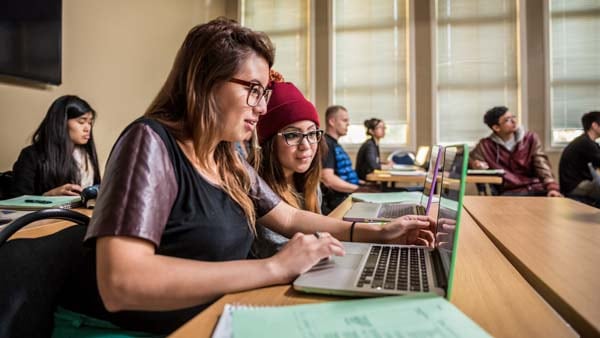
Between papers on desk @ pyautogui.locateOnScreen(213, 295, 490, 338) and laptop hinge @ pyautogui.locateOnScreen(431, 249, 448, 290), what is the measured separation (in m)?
0.06

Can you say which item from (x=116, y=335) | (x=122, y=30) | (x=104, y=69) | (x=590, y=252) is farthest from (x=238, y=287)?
(x=122, y=30)

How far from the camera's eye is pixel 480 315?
59 centimetres

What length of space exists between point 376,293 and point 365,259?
0.19 metres

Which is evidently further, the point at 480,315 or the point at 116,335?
the point at 116,335

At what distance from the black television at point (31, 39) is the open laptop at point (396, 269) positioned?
2.75 m

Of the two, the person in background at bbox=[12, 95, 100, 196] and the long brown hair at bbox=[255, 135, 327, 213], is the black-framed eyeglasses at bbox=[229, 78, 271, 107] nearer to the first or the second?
the long brown hair at bbox=[255, 135, 327, 213]

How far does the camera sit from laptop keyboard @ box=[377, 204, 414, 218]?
153cm

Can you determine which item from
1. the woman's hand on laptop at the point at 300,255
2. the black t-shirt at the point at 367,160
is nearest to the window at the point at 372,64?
the black t-shirt at the point at 367,160

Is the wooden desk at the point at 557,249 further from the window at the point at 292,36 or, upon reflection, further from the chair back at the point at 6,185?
the window at the point at 292,36

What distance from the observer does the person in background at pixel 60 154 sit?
2.18m

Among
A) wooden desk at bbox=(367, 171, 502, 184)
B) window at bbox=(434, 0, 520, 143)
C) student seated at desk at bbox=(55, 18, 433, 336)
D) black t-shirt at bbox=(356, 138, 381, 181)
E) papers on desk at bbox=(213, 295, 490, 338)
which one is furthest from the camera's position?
window at bbox=(434, 0, 520, 143)

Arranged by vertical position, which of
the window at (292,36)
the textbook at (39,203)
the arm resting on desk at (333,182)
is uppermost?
the window at (292,36)

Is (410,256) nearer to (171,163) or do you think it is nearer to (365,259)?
(365,259)

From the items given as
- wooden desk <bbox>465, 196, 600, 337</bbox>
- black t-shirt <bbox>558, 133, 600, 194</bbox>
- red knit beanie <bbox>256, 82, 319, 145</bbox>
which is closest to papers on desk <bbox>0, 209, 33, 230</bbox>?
red knit beanie <bbox>256, 82, 319, 145</bbox>
